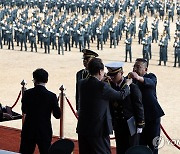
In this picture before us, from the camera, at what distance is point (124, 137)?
7137 millimetres

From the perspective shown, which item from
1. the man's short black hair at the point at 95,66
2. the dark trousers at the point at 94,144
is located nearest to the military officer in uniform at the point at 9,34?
the dark trousers at the point at 94,144

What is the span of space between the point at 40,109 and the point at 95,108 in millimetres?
814

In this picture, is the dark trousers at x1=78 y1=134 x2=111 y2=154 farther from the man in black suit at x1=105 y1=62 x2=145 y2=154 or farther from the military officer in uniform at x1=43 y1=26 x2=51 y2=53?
the military officer in uniform at x1=43 y1=26 x2=51 y2=53

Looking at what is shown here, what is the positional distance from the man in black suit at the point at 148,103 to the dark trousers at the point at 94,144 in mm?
901

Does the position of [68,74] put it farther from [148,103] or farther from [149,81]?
[149,81]

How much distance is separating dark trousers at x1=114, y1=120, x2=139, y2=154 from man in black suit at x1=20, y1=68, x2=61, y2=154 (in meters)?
0.65

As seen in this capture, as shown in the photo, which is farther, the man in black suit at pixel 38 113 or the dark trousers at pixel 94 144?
the man in black suit at pixel 38 113

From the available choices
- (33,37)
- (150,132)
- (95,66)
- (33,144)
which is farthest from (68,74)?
(95,66)

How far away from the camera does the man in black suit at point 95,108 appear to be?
21.7 ft

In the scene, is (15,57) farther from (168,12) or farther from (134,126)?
(134,126)

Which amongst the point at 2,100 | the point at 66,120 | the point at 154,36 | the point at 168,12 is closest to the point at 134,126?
the point at 66,120

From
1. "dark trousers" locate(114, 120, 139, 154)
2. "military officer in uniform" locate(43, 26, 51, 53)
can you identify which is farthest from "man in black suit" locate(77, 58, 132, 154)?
"military officer in uniform" locate(43, 26, 51, 53)

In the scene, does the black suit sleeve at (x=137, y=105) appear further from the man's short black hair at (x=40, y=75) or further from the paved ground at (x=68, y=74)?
the paved ground at (x=68, y=74)

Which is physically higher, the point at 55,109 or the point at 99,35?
the point at 55,109
